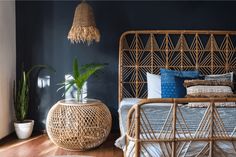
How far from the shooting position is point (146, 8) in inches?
161

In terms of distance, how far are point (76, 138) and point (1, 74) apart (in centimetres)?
135

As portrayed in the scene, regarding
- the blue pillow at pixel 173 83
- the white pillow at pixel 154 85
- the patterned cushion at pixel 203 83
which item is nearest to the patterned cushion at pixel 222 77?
the blue pillow at pixel 173 83

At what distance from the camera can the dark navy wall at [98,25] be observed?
4066mm

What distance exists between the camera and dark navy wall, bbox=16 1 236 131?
13.3ft

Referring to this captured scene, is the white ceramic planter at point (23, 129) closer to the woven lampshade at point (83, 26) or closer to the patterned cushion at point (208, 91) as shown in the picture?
the woven lampshade at point (83, 26)

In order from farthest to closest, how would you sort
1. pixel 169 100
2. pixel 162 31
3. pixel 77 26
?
pixel 162 31
pixel 77 26
pixel 169 100

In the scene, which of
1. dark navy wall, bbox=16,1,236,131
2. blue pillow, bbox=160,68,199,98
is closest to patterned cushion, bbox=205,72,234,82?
blue pillow, bbox=160,68,199,98

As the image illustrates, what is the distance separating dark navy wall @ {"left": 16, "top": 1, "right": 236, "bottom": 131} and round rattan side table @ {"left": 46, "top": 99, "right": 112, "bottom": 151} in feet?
2.78

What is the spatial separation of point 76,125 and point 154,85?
1184mm

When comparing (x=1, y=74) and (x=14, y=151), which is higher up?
(x=1, y=74)

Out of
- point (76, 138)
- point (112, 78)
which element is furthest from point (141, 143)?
point (112, 78)

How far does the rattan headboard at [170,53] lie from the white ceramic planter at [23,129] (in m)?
1.31

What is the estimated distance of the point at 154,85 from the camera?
372cm

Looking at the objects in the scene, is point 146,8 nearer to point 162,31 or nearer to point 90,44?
point 162,31
